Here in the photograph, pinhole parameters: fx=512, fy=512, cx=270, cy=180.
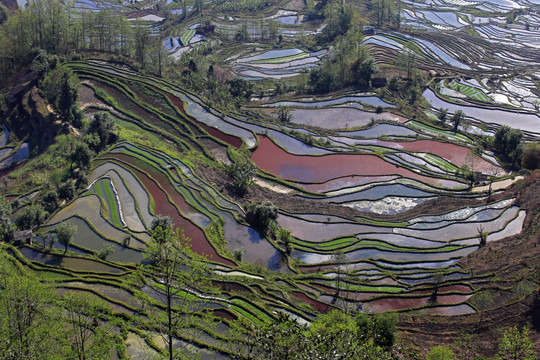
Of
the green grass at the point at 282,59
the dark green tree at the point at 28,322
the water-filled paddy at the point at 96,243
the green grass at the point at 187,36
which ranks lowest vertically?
the water-filled paddy at the point at 96,243

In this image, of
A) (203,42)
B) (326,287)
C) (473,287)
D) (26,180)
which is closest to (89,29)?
(203,42)

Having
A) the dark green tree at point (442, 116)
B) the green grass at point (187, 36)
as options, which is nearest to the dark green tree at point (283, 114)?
the dark green tree at point (442, 116)

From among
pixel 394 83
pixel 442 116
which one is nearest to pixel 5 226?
pixel 442 116

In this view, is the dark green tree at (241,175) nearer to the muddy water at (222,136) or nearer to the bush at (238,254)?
the muddy water at (222,136)

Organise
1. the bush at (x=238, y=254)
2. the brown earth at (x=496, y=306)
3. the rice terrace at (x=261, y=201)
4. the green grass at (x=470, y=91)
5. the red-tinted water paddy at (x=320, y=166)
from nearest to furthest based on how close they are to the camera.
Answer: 1. the rice terrace at (x=261, y=201)
2. the brown earth at (x=496, y=306)
3. the bush at (x=238, y=254)
4. the red-tinted water paddy at (x=320, y=166)
5. the green grass at (x=470, y=91)

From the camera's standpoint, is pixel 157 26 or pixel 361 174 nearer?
pixel 361 174

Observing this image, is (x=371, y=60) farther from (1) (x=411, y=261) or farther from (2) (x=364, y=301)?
(2) (x=364, y=301)

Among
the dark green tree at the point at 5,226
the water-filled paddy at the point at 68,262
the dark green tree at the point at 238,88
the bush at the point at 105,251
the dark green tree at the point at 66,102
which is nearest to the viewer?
the water-filled paddy at the point at 68,262
